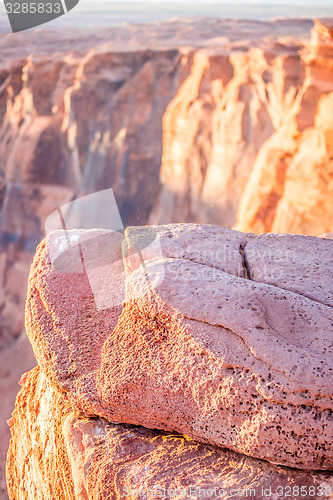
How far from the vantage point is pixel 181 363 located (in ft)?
5.12

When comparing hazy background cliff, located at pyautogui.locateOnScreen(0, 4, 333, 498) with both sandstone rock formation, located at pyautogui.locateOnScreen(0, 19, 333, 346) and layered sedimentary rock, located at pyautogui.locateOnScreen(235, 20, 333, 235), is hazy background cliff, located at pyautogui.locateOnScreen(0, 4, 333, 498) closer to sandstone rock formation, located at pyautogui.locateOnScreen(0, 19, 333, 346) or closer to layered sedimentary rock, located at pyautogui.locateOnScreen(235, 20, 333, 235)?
sandstone rock formation, located at pyautogui.locateOnScreen(0, 19, 333, 346)

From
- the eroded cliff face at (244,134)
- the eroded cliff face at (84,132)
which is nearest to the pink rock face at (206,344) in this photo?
the eroded cliff face at (244,134)

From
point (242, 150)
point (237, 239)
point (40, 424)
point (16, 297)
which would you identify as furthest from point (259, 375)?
point (16, 297)

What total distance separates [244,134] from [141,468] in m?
6.88

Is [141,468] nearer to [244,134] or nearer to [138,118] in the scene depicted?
[244,134]

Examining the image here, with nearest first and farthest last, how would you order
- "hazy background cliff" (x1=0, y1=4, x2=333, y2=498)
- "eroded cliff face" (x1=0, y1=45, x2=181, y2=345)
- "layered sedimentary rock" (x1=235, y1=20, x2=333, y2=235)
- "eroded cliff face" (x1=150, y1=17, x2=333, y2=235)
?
"layered sedimentary rock" (x1=235, y1=20, x2=333, y2=235) < "eroded cliff face" (x1=150, y1=17, x2=333, y2=235) < "hazy background cliff" (x1=0, y1=4, x2=333, y2=498) < "eroded cliff face" (x1=0, y1=45, x2=181, y2=345)

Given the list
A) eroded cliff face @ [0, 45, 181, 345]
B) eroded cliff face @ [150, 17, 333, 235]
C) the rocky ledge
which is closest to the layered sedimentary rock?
eroded cliff face @ [150, 17, 333, 235]

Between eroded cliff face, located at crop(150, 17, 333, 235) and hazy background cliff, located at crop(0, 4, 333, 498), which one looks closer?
eroded cliff face, located at crop(150, 17, 333, 235)

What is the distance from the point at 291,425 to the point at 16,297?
23.7 ft

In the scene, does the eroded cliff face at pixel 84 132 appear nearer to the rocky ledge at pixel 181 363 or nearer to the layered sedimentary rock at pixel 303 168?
the layered sedimentary rock at pixel 303 168

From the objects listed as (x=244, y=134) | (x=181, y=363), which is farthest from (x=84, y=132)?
(x=181, y=363)

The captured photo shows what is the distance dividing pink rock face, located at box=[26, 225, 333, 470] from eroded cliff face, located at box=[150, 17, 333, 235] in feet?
11.4

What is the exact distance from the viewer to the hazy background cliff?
25.2ft

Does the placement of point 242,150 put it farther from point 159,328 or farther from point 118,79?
point 159,328
